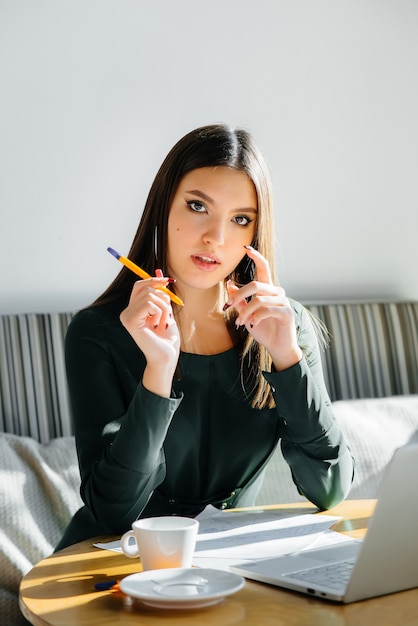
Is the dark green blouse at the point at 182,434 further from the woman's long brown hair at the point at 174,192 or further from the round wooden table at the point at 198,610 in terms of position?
the round wooden table at the point at 198,610

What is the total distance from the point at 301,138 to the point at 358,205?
26cm

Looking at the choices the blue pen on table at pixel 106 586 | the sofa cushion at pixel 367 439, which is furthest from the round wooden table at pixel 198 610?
the sofa cushion at pixel 367 439

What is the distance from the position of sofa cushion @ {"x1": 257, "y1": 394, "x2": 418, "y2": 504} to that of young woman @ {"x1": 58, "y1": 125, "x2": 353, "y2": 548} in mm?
505

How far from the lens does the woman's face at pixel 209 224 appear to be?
4.40ft

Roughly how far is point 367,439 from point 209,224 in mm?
916

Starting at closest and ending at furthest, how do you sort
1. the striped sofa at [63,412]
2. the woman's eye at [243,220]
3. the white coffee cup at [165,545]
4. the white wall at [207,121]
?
the white coffee cup at [165,545], the woman's eye at [243,220], the striped sofa at [63,412], the white wall at [207,121]

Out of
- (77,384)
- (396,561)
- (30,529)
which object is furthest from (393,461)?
(30,529)

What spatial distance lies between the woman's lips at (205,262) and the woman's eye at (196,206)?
78 millimetres

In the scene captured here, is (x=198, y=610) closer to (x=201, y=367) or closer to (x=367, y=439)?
(x=201, y=367)

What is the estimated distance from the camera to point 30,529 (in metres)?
1.65

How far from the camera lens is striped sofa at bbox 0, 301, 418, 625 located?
1659 mm

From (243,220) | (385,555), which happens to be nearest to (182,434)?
(243,220)

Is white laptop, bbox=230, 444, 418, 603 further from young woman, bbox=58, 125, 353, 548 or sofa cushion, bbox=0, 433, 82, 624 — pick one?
sofa cushion, bbox=0, 433, 82, 624

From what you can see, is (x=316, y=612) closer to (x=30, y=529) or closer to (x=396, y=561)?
(x=396, y=561)
